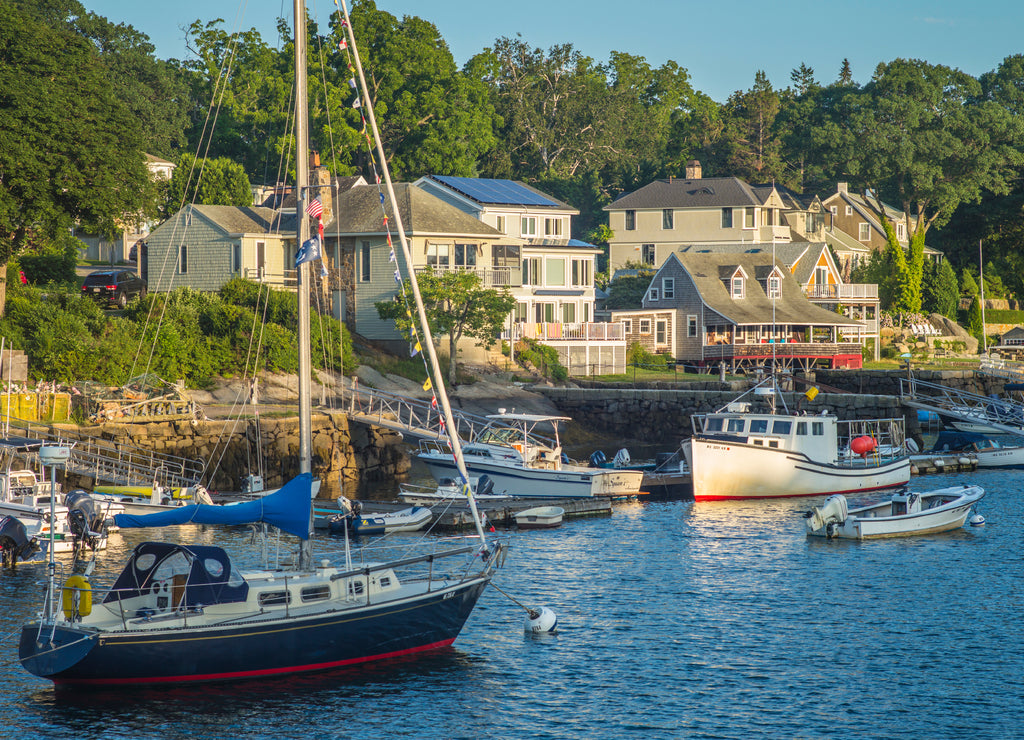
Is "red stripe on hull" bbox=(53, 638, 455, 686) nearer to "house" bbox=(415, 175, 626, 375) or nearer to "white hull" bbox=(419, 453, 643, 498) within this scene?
"white hull" bbox=(419, 453, 643, 498)

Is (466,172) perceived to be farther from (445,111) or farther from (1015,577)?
(1015,577)

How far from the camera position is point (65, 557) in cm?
3359

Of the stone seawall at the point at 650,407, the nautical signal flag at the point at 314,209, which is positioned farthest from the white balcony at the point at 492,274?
the nautical signal flag at the point at 314,209

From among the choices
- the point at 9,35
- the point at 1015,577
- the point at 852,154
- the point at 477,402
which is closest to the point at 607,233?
the point at 852,154

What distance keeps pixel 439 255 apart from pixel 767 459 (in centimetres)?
3156

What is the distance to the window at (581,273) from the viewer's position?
262 ft

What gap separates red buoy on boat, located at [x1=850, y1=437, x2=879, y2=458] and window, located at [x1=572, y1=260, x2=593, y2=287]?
3316 centimetres

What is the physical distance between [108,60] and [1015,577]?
96.0m

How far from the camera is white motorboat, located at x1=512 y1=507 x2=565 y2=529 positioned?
4041 cm

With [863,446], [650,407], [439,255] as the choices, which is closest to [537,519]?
[863,446]

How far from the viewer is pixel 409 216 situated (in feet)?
232

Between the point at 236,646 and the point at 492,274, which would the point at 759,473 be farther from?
the point at 492,274

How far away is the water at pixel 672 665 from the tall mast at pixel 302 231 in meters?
3.74

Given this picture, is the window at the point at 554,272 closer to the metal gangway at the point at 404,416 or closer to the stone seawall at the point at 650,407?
the stone seawall at the point at 650,407
